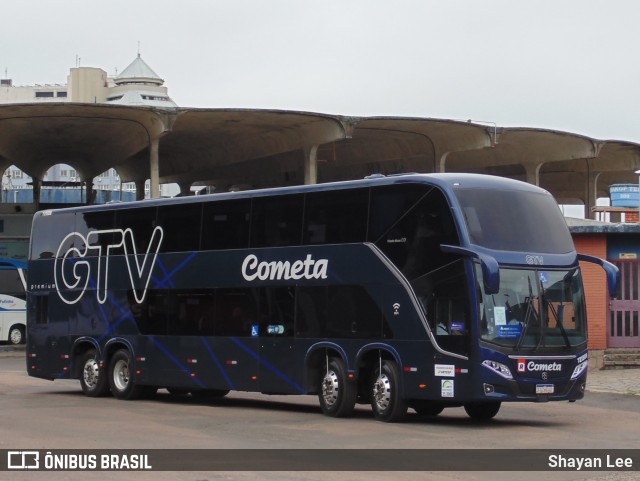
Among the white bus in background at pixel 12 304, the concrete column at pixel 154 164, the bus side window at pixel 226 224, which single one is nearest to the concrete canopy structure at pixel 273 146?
the concrete column at pixel 154 164

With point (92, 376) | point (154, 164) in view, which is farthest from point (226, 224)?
point (154, 164)

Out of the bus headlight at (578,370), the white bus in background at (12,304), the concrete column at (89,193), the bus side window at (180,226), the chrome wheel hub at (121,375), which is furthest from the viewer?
the concrete column at (89,193)

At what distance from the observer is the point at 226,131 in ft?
187

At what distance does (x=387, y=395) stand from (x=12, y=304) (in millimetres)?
32110

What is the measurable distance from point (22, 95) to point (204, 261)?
171 m

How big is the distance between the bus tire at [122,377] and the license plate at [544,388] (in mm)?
8598

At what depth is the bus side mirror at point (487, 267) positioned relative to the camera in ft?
54.6

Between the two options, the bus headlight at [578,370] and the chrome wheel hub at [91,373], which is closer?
the bus headlight at [578,370]

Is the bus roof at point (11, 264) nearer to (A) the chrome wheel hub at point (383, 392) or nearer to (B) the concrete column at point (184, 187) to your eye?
(B) the concrete column at point (184, 187)

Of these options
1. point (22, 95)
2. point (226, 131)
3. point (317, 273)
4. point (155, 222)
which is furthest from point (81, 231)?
point (22, 95)

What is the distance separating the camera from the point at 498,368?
17203mm

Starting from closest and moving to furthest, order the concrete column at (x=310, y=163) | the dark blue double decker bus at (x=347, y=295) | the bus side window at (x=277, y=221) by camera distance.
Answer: the dark blue double decker bus at (x=347, y=295) < the bus side window at (x=277, y=221) < the concrete column at (x=310, y=163)

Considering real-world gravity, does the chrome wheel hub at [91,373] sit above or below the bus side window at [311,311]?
below
